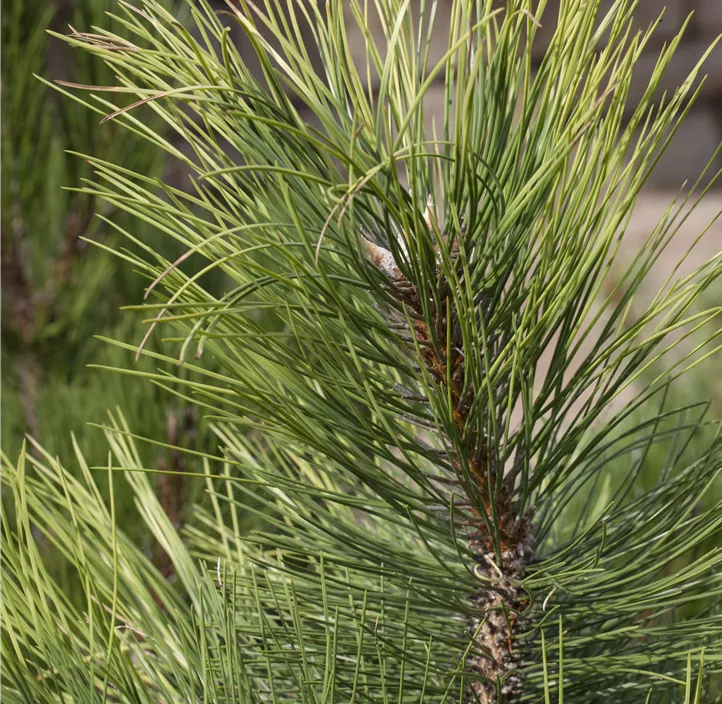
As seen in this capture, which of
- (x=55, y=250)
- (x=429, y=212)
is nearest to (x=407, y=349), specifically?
(x=429, y=212)

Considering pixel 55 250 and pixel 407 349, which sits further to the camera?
pixel 55 250

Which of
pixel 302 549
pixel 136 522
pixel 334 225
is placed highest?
pixel 334 225

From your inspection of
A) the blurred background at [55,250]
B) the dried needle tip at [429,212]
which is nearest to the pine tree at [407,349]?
the dried needle tip at [429,212]

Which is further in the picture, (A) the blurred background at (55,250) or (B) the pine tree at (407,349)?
(A) the blurred background at (55,250)

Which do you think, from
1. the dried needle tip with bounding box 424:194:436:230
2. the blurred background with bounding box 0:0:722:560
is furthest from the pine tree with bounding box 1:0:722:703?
the blurred background with bounding box 0:0:722:560

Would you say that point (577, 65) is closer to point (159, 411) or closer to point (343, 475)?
point (343, 475)

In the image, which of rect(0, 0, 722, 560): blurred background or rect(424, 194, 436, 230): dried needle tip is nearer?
rect(424, 194, 436, 230): dried needle tip

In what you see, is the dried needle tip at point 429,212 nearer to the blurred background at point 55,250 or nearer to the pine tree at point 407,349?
the pine tree at point 407,349

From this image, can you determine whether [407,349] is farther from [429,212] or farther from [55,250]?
[55,250]

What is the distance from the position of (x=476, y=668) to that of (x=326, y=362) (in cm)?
14

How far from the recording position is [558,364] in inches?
12.1

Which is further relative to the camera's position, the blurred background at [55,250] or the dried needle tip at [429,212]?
the blurred background at [55,250]

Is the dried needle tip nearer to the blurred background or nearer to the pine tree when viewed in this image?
the pine tree

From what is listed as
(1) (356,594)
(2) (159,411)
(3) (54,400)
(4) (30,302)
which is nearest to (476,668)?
(1) (356,594)
